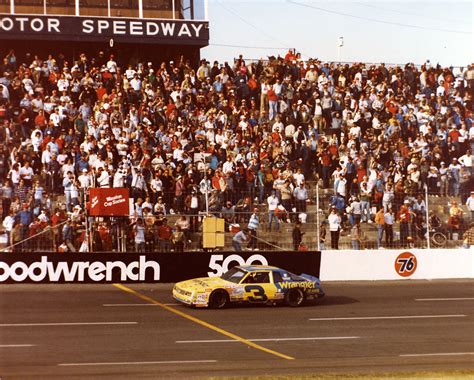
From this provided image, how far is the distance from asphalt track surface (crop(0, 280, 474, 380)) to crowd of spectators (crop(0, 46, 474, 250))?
116 inches

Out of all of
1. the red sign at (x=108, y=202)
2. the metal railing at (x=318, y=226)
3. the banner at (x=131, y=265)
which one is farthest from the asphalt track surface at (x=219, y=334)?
the red sign at (x=108, y=202)

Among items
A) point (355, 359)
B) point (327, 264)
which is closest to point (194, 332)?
point (355, 359)

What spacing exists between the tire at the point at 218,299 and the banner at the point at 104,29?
17553mm

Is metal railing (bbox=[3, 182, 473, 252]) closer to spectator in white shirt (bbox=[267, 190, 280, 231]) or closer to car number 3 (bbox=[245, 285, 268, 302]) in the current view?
spectator in white shirt (bbox=[267, 190, 280, 231])

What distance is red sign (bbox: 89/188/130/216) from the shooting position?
25.7m

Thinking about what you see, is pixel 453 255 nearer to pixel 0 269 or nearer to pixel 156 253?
pixel 156 253

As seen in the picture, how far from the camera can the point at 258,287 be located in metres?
22.7

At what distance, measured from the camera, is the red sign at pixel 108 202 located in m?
25.7

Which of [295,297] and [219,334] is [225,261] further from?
[219,334]

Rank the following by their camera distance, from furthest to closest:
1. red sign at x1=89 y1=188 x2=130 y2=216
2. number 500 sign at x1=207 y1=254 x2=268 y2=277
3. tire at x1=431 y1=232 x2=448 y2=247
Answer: tire at x1=431 y1=232 x2=448 y2=247 → number 500 sign at x1=207 y1=254 x2=268 y2=277 → red sign at x1=89 y1=188 x2=130 y2=216

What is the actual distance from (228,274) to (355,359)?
773 centimetres

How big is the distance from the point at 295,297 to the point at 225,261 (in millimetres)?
4604

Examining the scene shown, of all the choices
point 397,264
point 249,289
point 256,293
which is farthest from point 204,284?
point 397,264

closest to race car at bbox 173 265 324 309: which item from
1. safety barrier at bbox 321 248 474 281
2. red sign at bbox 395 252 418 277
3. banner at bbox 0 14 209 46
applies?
safety barrier at bbox 321 248 474 281
